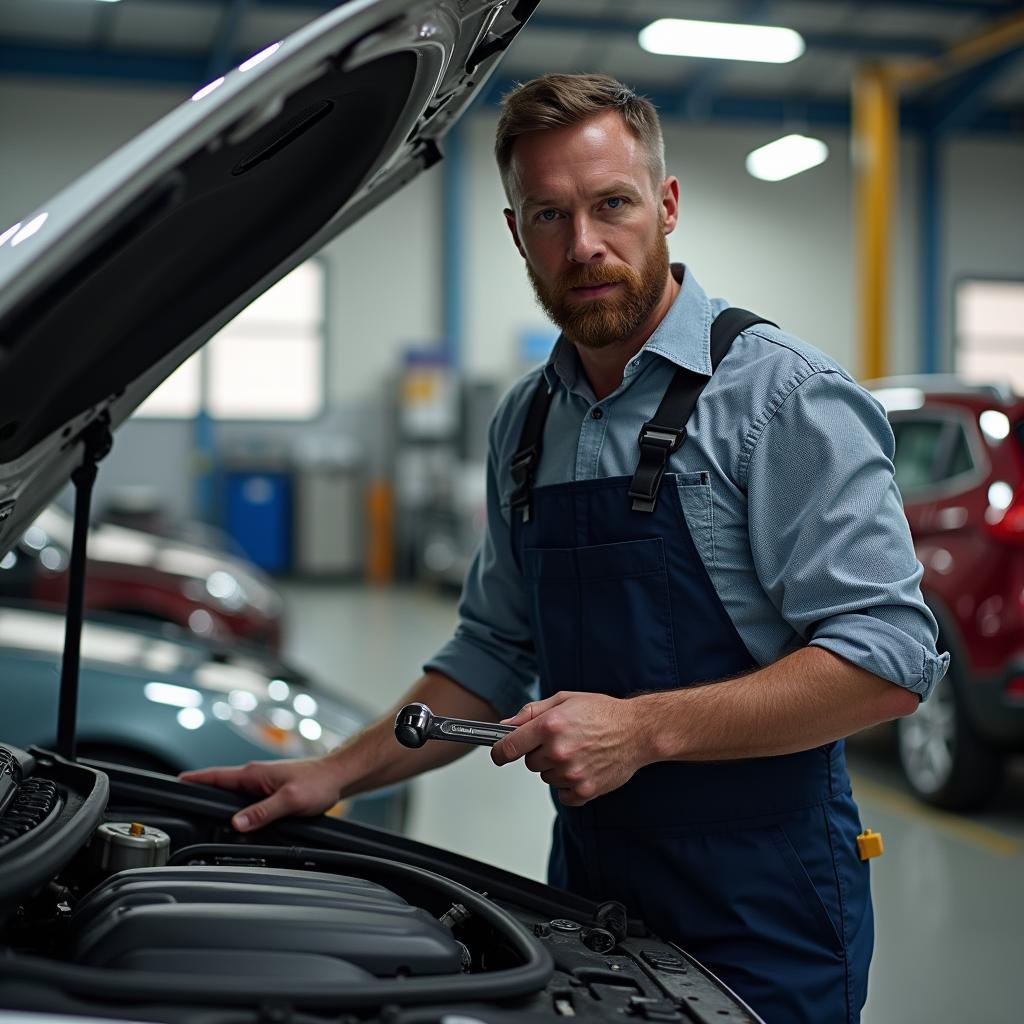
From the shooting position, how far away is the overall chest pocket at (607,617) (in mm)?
1437

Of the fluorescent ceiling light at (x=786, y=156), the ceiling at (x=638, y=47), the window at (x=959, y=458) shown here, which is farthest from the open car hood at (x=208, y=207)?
the fluorescent ceiling light at (x=786, y=156)

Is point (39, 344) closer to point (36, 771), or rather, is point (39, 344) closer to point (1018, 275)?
point (36, 771)

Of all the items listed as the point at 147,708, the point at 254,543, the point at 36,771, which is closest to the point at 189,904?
the point at 36,771

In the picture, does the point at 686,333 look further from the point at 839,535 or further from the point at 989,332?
the point at 989,332

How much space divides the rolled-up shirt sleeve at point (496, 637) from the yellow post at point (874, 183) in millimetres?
8295

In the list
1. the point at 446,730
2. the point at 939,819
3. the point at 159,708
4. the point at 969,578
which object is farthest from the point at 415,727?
the point at 939,819

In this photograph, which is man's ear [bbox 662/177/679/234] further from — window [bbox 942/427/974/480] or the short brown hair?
window [bbox 942/427/974/480]

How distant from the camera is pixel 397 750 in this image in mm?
1658

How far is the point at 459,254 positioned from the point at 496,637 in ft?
37.6

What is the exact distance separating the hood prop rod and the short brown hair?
582 mm

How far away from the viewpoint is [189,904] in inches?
43.6

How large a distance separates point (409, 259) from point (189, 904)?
12.3 meters

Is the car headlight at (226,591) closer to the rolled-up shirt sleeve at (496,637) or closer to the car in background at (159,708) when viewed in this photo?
the car in background at (159,708)

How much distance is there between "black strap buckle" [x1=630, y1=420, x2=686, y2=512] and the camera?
1429 mm
